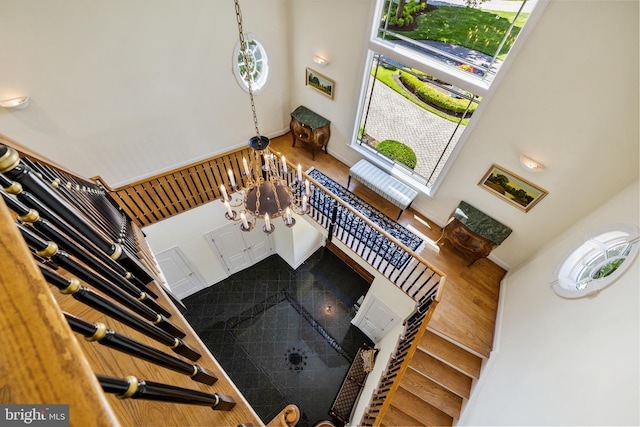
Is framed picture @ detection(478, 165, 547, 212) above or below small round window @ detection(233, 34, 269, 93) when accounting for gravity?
below

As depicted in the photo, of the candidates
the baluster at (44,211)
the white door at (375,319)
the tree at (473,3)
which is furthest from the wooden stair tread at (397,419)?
the tree at (473,3)

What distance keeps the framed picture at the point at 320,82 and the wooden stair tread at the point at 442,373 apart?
4.78 metres

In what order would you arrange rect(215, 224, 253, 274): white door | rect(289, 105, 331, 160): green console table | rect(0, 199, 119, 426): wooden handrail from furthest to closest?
rect(215, 224, 253, 274): white door → rect(289, 105, 331, 160): green console table → rect(0, 199, 119, 426): wooden handrail

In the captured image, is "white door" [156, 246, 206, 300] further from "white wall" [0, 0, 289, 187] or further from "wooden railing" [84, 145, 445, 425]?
"white wall" [0, 0, 289, 187]

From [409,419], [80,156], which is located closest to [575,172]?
[409,419]

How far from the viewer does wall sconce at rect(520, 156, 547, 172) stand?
133 inches

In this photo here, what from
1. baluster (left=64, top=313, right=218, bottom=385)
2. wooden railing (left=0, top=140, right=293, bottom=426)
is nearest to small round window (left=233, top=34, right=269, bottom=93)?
wooden railing (left=0, top=140, right=293, bottom=426)

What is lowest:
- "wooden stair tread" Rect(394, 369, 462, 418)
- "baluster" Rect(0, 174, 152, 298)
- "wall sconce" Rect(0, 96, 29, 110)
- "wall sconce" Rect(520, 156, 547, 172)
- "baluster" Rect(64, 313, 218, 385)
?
"baluster" Rect(64, 313, 218, 385)

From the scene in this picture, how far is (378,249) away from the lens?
14.4ft

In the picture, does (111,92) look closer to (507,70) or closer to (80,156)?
(80,156)

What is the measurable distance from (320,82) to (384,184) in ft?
7.69

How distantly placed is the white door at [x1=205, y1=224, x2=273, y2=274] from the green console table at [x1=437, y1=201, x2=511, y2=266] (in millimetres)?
4312

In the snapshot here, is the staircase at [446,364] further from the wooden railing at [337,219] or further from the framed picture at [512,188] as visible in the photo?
the framed picture at [512,188]

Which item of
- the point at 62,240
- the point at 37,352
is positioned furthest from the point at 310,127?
the point at 37,352
